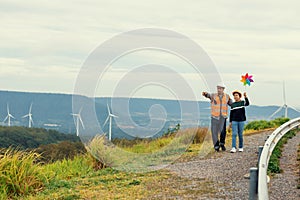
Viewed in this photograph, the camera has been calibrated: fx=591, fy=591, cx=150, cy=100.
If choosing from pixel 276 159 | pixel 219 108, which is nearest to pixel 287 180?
pixel 276 159

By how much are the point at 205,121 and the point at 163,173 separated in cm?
439

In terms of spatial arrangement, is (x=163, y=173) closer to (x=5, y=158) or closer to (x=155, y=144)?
(x=5, y=158)

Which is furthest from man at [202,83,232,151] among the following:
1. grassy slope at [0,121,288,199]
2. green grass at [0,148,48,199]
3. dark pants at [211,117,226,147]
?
green grass at [0,148,48,199]

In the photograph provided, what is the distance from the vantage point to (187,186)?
1181 cm

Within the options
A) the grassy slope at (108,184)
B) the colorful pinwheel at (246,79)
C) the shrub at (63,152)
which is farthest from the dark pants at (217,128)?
the shrub at (63,152)

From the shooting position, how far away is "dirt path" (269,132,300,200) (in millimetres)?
10602

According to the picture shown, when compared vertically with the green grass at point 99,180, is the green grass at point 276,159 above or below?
above

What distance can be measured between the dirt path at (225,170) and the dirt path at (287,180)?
0.55m

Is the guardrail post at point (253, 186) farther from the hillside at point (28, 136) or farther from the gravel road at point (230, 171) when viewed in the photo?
the hillside at point (28, 136)

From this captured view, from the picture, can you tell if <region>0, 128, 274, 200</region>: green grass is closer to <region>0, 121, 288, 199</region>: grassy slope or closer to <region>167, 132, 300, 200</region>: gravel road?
<region>0, 121, 288, 199</region>: grassy slope

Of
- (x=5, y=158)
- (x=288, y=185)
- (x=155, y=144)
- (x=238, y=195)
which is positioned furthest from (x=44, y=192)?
(x=155, y=144)

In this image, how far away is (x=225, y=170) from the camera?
13.7 m

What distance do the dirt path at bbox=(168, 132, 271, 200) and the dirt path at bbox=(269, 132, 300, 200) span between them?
1.79 ft

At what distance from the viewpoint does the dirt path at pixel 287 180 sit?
10.6 metres
